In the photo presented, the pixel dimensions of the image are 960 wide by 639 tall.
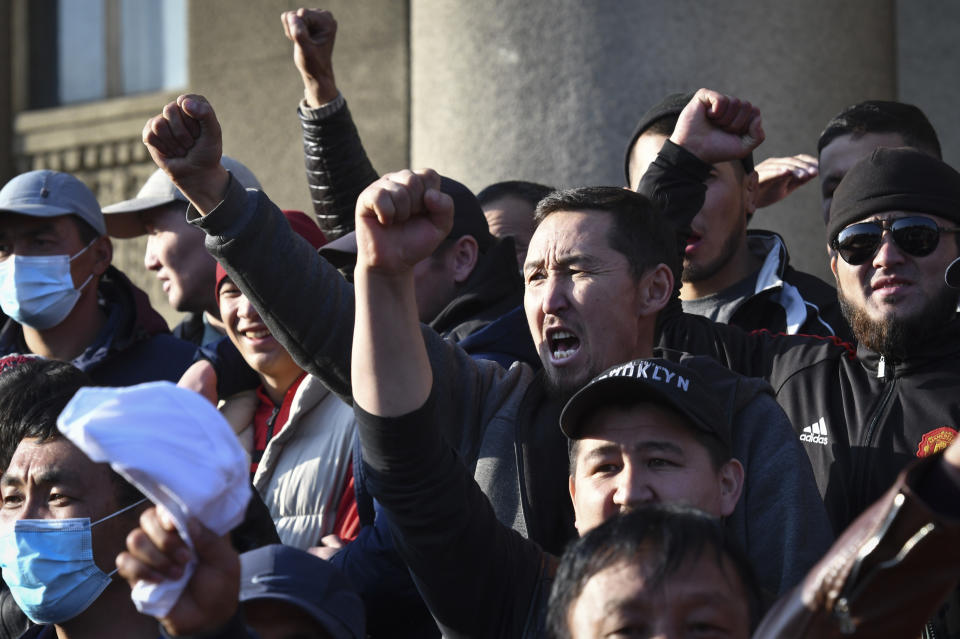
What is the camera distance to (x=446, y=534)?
290 centimetres

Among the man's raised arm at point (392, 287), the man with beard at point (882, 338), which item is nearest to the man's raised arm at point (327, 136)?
the man with beard at point (882, 338)

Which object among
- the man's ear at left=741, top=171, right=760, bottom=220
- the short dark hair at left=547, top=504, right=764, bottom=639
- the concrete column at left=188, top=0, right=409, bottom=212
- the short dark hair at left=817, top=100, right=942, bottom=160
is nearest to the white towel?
the short dark hair at left=547, top=504, right=764, bottom=639

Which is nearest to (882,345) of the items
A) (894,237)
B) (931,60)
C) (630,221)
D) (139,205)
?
(894,237)

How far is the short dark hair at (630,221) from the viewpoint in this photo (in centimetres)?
383

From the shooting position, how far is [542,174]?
606cm

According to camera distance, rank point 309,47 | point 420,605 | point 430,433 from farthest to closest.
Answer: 1. point 309,47
2. point 420,605
3. point 430,433

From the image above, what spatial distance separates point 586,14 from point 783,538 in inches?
132

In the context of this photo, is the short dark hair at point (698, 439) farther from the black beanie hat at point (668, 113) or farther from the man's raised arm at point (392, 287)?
the black beanie hat at point (668, 113)

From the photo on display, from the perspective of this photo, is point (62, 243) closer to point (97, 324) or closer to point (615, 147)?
point (97, 324)

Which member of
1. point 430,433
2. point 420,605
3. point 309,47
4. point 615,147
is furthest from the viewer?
point 615,147

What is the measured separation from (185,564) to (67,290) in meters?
3.09

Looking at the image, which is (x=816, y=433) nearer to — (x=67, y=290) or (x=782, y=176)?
(x=782, y=176)

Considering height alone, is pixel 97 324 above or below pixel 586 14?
below

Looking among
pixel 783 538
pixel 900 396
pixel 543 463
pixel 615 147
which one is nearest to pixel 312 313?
pixel 543 463
